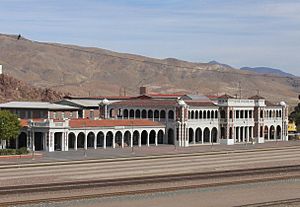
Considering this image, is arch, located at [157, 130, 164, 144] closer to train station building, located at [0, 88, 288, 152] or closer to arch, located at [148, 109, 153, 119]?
train station building, located at [0, 88, 288, 152]

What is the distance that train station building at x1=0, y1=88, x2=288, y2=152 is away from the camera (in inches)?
3676

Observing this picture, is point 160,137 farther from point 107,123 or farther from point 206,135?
point 107,123

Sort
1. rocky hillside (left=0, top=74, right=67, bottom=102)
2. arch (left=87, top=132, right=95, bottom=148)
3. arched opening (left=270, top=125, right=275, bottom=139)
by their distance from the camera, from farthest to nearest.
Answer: rocky hillside (left=0, top=74, right=67, bottom=102), arched opening (left=270, top=125, right=275, bottom=139), arch (left=87, top=132, right=95, bottom=148)

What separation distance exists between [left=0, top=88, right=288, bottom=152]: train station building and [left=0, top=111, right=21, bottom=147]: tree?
5430 mm

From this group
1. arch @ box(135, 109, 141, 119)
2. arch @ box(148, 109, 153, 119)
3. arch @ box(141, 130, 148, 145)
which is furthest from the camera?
arch @ box(135, 109, 141, 119)

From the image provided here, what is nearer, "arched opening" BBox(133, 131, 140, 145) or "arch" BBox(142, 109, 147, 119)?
"arched opening" BBox(133, 131, 140, 145)

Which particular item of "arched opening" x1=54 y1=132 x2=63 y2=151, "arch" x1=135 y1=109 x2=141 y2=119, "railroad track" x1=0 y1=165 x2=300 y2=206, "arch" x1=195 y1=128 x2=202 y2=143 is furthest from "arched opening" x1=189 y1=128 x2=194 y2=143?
"railroad track" x1=0 y1=165 x2=300 y2=206

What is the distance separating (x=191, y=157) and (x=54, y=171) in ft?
82.5

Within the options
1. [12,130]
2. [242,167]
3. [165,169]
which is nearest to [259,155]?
[242,167]

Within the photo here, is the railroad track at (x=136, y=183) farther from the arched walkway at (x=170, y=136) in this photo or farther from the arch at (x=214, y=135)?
the arch at (x=214, y=135)

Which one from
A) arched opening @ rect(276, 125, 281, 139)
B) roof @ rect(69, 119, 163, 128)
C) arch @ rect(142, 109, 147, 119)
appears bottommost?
arched opening @ rect(276, 125, 281, 139)

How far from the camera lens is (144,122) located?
350 ft

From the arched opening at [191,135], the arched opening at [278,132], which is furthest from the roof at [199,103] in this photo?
the arched opening at [278,132]

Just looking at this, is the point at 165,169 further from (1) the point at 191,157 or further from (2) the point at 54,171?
(1) the point at 191,157
